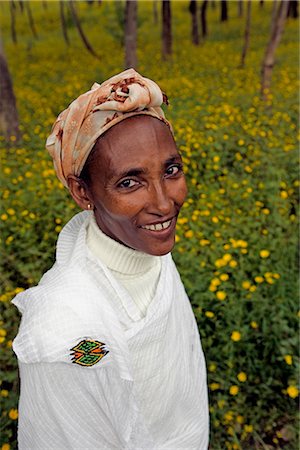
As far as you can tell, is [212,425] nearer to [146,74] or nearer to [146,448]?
[146,448]

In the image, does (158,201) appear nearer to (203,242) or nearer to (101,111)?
(101,111)

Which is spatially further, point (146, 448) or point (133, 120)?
point (146, 448)

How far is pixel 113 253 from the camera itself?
1153mm

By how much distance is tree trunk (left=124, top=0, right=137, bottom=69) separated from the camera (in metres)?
6.31

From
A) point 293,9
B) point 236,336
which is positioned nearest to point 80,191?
point 236,336

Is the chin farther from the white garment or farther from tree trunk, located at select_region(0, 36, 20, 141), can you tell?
tree trunk, located at select_region(0, 36, 20, 141)

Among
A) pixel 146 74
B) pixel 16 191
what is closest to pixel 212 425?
pixel 16 191

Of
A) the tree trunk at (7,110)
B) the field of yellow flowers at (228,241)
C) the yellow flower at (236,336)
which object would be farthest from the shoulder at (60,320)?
the tree trunk at (7,110)

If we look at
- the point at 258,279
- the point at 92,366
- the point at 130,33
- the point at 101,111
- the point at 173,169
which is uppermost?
the point at 101,111

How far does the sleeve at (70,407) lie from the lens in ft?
3.31

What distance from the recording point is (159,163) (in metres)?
0.97

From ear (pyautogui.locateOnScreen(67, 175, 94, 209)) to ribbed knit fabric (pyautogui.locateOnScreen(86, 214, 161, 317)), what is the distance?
0.09 metres

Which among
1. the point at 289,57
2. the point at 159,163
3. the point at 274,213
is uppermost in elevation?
the point at 159,163

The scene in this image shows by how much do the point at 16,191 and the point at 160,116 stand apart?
320cm
